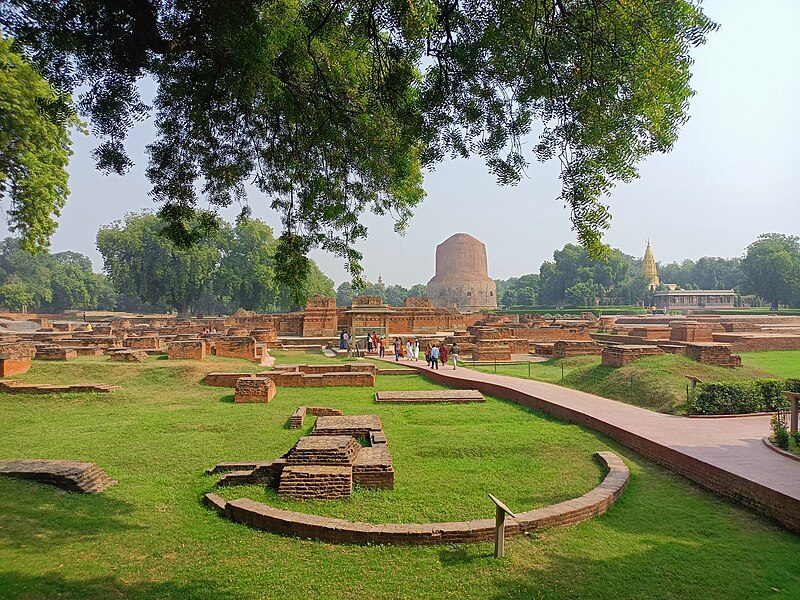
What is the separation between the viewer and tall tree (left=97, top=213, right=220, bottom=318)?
39.8m

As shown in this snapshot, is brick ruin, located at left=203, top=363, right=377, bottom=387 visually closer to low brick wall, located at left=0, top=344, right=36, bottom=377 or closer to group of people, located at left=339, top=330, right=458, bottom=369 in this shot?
group of people, located at left=339, top=330, right=458, bottom=369

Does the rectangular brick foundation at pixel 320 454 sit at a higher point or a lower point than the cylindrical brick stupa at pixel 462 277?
lower

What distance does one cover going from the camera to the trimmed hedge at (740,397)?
8469 millimetres

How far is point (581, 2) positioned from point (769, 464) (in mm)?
5146

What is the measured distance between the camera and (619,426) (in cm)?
751

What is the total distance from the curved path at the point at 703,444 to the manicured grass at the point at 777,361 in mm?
5974

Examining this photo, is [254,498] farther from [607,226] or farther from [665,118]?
[665,118]

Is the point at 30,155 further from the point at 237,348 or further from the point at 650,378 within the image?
the point at 650,378

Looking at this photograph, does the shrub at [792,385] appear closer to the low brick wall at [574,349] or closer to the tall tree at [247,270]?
the low brick wall at [574,349]

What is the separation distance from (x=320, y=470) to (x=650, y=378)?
8.10 meters

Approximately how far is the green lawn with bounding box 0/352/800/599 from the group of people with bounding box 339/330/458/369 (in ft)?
27.0

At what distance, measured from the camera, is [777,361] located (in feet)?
51.9

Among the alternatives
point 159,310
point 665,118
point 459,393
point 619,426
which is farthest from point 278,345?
point 159,310

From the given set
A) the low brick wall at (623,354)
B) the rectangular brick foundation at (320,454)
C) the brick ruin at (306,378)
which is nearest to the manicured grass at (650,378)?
the low brick wall at (623,354)
